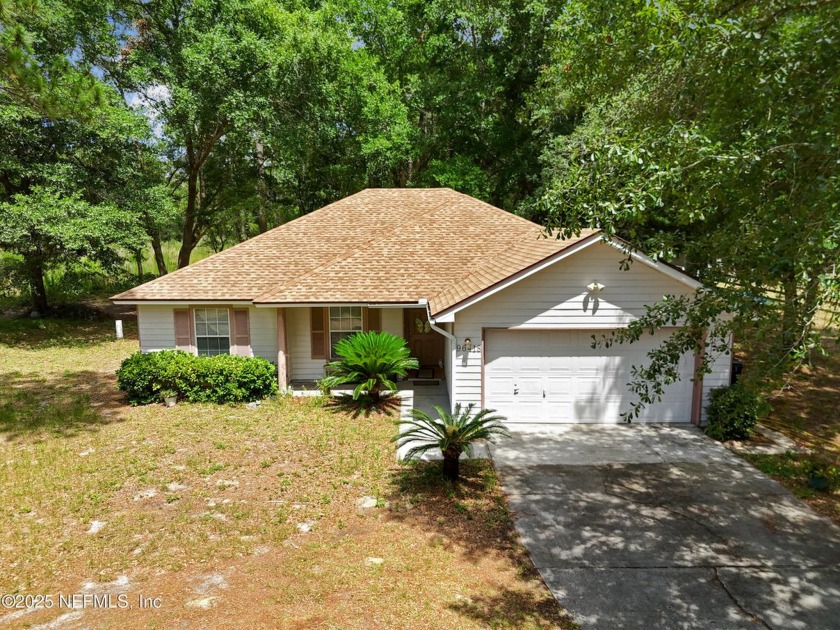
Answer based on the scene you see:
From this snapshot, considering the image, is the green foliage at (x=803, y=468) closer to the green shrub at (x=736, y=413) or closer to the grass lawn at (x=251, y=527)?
the green shrub at (x=736, y=413)

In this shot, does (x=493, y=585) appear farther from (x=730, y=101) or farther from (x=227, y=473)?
(x=730, y=101)

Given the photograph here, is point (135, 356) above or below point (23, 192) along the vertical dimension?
below

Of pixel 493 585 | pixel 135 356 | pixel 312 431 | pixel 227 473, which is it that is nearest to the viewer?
pixel 493 585

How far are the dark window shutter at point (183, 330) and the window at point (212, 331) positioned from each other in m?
0.21

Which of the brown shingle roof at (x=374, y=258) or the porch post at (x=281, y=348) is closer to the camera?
the brown shingle roof at (x=374, y=258)

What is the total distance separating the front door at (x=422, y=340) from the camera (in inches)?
595

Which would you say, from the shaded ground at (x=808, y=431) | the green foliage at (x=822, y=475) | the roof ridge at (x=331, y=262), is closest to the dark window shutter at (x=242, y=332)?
the roof ridge at (x=331, y=262)

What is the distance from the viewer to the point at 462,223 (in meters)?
16.9

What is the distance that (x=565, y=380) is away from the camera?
11633mm

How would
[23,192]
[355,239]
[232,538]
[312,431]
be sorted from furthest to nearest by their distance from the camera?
[23,192] < [355,239] < [312,431] < [232,538]

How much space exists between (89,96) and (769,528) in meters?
15.7

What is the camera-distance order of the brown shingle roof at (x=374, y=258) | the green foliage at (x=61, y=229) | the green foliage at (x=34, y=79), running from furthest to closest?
the green foliage at (x=61, y=229), the brown shingle roof at (x=374, y=258), the green foliage at (x=34, y=79)

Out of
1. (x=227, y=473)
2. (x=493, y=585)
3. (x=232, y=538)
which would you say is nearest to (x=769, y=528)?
(x=493, y=585)

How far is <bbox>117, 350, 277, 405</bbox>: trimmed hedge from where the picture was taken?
12953 millimetres
